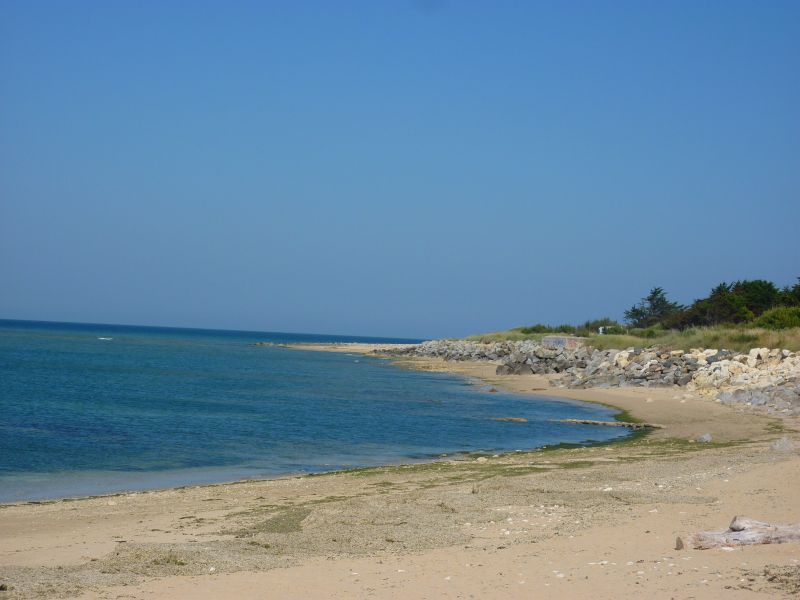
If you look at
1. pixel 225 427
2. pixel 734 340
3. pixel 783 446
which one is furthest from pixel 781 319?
pixel 225 427

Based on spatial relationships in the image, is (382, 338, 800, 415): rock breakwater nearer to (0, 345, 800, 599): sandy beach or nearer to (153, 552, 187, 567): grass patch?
(0, 345, 800, 599): sandy beach

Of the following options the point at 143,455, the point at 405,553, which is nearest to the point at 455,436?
the point at 143,455

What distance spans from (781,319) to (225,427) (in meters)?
36.2

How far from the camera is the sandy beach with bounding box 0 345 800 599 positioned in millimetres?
7578

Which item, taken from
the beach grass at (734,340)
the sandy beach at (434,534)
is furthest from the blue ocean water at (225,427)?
the beach grass at (734,340)

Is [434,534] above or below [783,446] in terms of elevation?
below

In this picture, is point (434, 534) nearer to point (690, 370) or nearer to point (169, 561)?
point (169, 561)

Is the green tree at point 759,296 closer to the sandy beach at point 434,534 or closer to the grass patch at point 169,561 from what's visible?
the sandy beach at point 434,534

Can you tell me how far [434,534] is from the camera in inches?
392

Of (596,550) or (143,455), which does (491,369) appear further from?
(596,550)

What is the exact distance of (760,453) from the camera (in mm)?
16469

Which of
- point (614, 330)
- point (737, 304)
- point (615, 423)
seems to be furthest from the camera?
point (614, 330)

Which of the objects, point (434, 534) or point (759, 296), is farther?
point (759, 296)

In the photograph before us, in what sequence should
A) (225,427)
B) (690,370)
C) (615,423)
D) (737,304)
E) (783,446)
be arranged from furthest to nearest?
1. (737,304)
2. (690,370)
3. (615,423)
4. (225,427)
5. (783,446)
